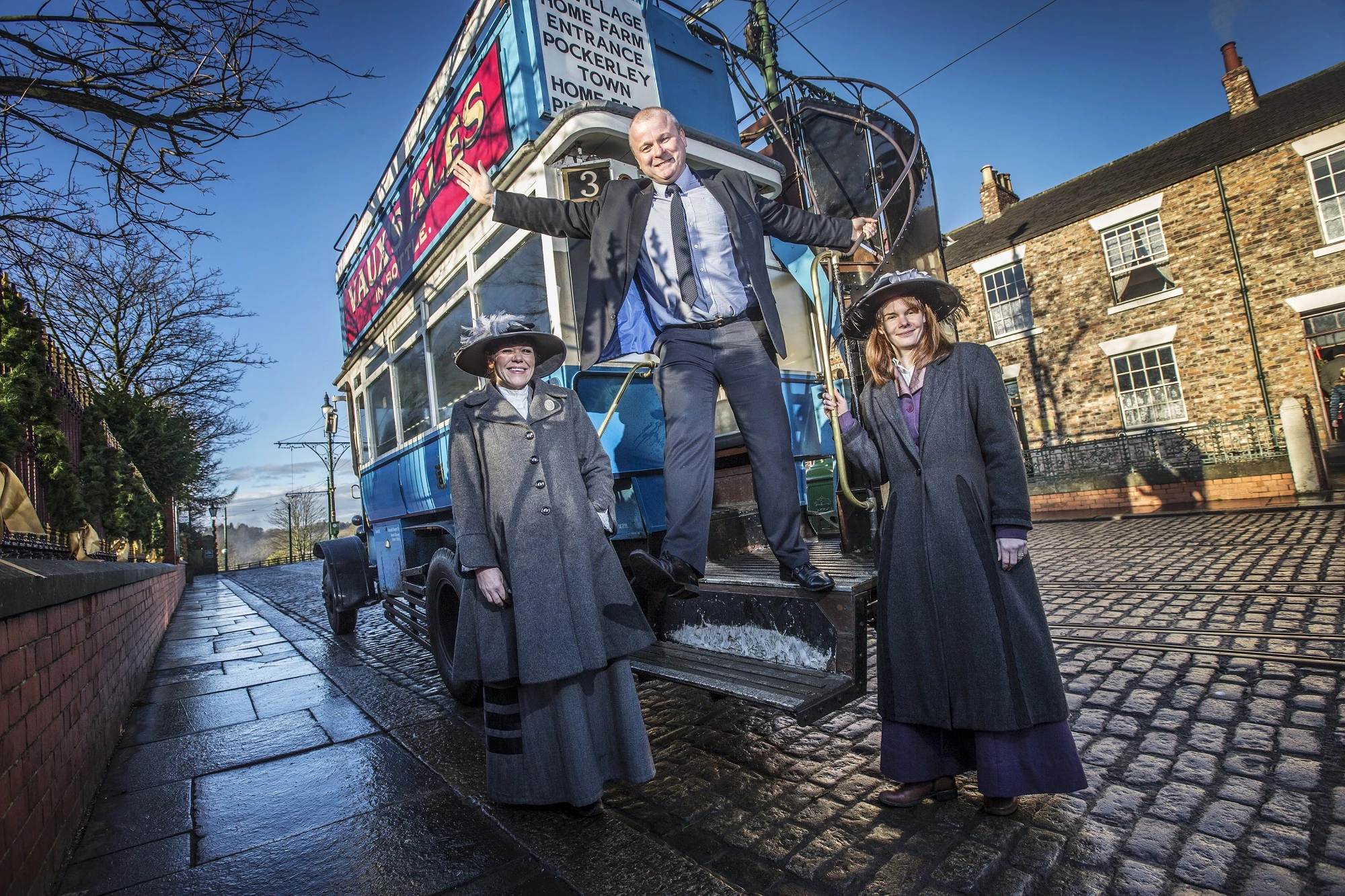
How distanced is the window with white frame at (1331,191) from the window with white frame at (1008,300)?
18.3 feet

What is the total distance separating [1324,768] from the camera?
2.30m

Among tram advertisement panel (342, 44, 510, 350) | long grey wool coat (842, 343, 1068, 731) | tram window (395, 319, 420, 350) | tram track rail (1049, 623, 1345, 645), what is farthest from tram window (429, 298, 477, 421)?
tram track rail (1049, 623, 1345, 645)

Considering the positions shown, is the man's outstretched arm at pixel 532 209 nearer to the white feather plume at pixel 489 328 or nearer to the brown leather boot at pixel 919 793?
the white feather plume at pixel 489 328

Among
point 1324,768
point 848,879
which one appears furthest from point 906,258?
point 848,879

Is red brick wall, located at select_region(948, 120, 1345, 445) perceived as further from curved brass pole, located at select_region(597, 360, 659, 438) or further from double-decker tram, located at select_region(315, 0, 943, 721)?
curved brass pole, located at select_region(597, 360, 659, 438)

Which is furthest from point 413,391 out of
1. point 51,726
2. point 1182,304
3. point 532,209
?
point 1182,304

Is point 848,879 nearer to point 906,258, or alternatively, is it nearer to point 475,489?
point 475,489

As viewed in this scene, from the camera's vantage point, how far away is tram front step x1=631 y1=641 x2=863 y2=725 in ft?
7.19

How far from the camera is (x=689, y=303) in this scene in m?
2.96

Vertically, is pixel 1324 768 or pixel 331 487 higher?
pixel 331 487

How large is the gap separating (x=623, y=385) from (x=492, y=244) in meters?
1.61

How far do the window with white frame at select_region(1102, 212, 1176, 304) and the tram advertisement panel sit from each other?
16689 mm

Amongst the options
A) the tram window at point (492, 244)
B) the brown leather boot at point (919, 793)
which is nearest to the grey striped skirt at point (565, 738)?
the brown leather boot at point (919, 793)

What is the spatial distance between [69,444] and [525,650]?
21.0ft
